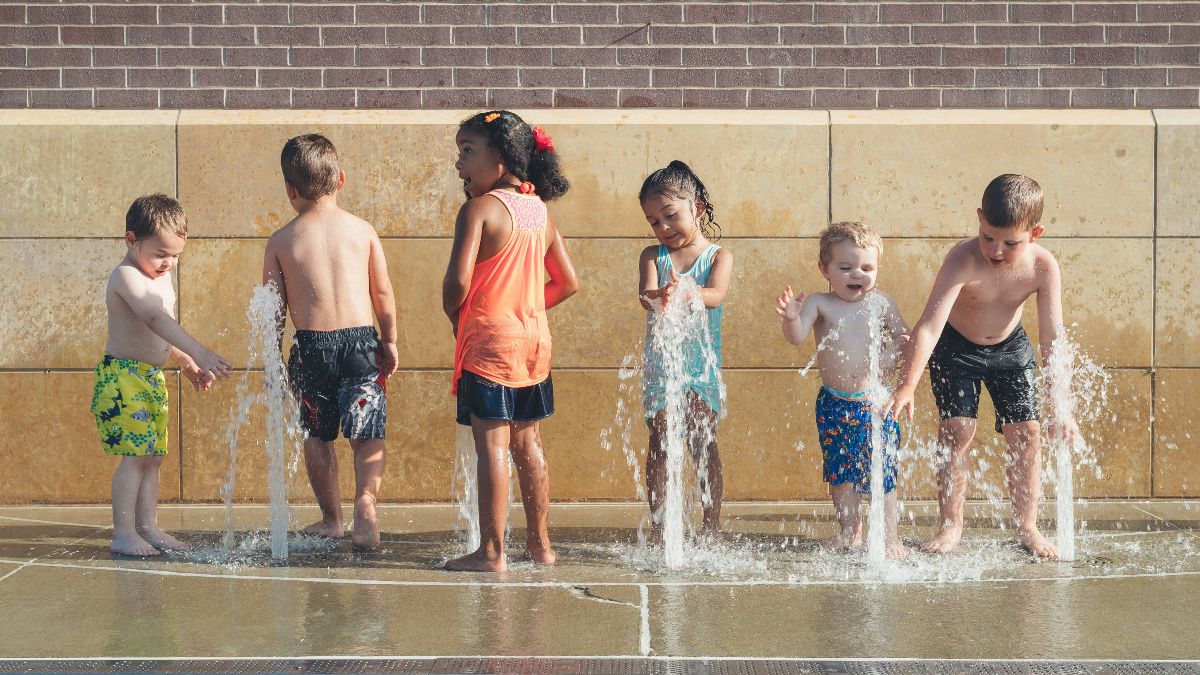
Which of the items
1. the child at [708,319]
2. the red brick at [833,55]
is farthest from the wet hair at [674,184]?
the red brick at [833,55]

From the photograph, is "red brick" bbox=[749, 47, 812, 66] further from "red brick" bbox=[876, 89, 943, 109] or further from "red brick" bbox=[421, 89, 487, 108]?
"red brick" bbox=[421, 89, 487, 108]

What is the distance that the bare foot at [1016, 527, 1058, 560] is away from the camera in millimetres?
5339

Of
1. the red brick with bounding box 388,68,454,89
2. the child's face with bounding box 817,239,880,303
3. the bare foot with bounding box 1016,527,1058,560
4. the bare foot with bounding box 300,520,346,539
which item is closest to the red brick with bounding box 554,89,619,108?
the red brick with bounding box 388,68,454,89

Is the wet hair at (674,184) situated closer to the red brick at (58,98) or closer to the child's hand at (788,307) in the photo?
the child's hand at (788,307)

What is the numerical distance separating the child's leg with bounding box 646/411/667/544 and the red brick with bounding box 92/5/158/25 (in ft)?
10.2

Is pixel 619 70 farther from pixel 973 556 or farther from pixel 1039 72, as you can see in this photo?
pixel 973 556

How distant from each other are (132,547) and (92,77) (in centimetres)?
245

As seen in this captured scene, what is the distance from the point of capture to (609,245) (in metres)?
6.70

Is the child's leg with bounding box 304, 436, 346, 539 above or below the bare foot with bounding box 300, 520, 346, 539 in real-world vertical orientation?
above

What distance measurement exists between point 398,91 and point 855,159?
214 centimetres

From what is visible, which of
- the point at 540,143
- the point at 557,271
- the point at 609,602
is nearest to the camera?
the point at 609,602

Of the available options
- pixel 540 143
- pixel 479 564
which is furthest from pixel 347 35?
pixel 479 564

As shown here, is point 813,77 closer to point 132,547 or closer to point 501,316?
point 501,316

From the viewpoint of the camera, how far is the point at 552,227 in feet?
17.5
